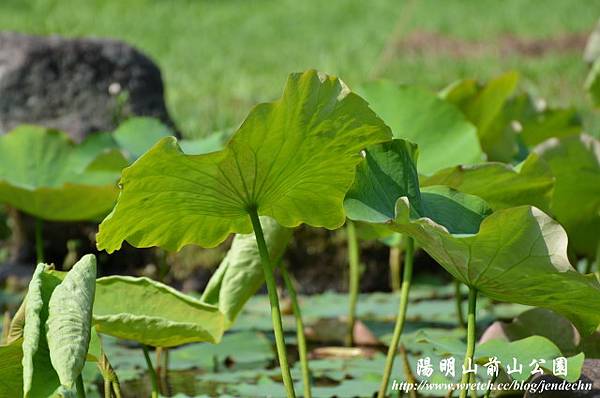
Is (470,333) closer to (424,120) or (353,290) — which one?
(424,120)

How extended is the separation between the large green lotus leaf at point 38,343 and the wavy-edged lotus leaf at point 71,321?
1 centimetres

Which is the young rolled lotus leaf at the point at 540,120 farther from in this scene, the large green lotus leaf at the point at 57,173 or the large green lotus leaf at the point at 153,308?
the large green lotus leaf at the point at 153,308

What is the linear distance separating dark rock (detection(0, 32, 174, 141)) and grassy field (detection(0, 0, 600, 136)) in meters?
1.05

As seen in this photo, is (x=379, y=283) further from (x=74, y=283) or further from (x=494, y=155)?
(x=74, y=283)

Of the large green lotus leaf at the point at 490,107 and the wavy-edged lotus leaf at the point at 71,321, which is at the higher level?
the large green lotus leaf at the point at 490,107

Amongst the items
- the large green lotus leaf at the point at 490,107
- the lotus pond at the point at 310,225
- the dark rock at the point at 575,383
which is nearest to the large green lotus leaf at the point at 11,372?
the lotus pond at the point at 310,225

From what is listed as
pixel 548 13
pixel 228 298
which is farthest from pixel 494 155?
pixel 548 13

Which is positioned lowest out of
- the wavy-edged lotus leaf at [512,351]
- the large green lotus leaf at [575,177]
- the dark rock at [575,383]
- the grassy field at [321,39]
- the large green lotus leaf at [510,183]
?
the dark rock at [575,383]

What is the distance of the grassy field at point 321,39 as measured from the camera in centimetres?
584

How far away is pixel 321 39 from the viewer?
7.53m

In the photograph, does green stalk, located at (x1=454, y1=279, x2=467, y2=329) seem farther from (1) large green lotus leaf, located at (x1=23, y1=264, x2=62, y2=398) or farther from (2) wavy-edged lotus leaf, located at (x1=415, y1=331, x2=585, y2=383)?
(1) large green lotus leaf, located at (x1=23, y1=264, x2=62, y2=398)

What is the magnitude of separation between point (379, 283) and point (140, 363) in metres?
1.16

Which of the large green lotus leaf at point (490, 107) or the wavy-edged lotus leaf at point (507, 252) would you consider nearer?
the wavy-edged lotus leaf at point (507, 252)

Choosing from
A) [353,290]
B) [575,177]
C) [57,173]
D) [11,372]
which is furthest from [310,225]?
[57,173]
